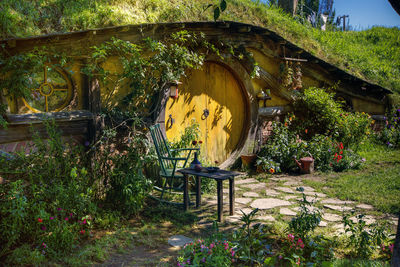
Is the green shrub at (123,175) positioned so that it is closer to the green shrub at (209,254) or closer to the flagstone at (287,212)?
the green shrub at (209,254)

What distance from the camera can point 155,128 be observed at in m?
5.12

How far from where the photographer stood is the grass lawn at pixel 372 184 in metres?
4.79

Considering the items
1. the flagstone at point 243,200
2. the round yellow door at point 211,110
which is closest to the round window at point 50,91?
the round yellow door at point 211,110

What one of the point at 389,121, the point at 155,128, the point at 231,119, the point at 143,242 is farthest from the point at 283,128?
the point at 143,242

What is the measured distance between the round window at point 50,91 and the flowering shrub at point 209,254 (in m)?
2.82

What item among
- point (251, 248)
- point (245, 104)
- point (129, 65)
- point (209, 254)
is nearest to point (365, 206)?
point (251, 248)

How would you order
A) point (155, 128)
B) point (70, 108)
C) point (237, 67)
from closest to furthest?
point (70, 108) → point (155, 128) → point (237, 67)

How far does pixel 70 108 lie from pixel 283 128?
490 cm

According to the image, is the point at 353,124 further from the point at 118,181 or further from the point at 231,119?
the point at 118,181

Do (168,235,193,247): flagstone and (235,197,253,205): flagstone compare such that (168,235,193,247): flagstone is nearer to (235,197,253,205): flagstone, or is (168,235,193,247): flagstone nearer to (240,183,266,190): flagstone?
(235,197,253,205): flagstone

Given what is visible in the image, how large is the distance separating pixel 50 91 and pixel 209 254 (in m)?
3.13

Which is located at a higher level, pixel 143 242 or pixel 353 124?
pixel 353 124

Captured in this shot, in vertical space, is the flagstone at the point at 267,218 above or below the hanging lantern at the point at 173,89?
below

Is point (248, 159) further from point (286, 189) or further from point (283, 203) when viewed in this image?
point (283, 203)
